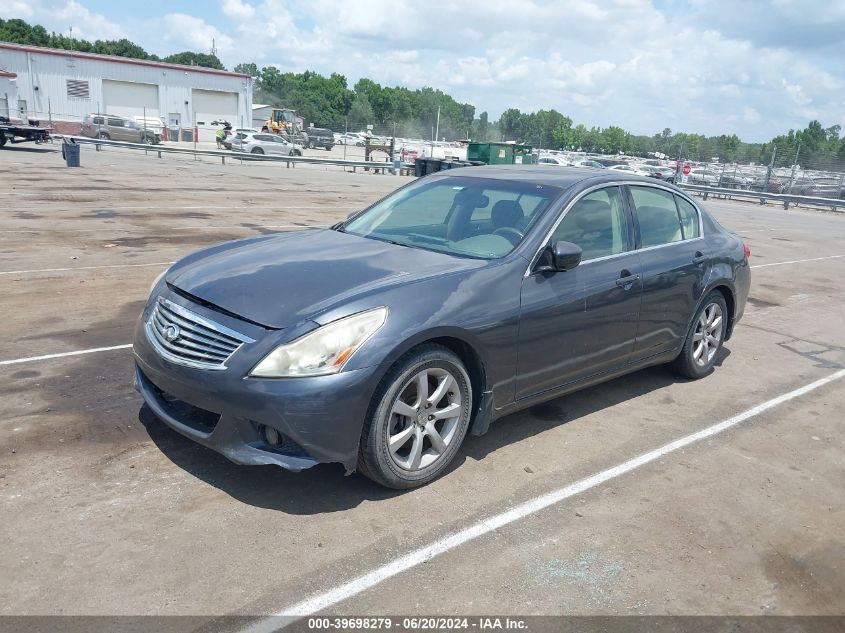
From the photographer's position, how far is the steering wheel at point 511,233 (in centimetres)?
454

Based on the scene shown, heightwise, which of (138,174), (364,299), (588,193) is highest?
(588,193)

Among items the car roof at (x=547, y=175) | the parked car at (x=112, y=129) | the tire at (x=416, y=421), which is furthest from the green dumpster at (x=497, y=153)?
the tire at (x=416, y=421)

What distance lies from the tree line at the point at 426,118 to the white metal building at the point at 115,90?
10263mm

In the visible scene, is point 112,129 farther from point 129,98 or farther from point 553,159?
point 553,159

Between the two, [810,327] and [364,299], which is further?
[810,327]

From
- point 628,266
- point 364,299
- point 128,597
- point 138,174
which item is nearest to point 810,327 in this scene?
point 628,266

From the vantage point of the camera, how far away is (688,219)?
597cm

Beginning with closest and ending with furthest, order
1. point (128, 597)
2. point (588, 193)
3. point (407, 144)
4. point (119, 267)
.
→ point (128, 597) → point (588, 193) → point (119, 267) → point (407, 144)

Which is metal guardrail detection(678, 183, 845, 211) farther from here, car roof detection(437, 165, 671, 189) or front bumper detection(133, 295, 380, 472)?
front bumper detection(133, 295, 380, 472)

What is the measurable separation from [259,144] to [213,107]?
27.2 m

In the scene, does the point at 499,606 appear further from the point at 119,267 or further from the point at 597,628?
the point at 119,267

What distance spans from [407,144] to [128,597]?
47.5 meters

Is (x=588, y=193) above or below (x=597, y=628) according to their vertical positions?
above

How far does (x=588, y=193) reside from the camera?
4992 mm
